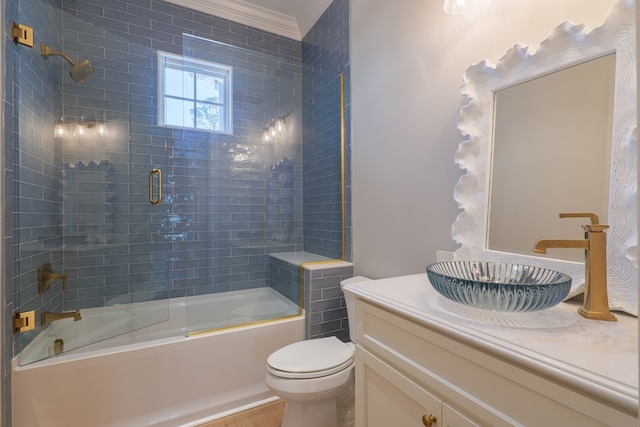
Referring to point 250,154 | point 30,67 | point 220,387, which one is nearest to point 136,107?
point 30,67

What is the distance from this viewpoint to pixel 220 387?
69.4 inches

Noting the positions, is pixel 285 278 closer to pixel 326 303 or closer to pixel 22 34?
pixel 326 303

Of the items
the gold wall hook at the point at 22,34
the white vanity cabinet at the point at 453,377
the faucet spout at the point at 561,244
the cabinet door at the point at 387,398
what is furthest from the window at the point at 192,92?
the faucet spout at the point at 561,244

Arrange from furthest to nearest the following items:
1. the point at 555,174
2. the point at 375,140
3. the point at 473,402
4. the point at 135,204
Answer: the point at 135,204
the point at 375,140
the point at 555,174
the point at 473,402

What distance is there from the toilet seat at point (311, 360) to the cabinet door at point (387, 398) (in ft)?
1.31

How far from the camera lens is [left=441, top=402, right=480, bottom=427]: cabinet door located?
642 millimetres

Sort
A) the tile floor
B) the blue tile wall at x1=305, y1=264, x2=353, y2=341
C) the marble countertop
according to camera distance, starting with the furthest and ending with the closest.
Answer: the blue tile wall at x1=305, y1=264, x2=353, y2=341 < the tile floor < the marble countertop

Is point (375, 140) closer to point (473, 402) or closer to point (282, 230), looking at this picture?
point (282, 230)

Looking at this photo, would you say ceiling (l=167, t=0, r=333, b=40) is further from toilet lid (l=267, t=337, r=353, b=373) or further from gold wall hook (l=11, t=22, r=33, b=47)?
toilet lid (l=267, t=337, r=353, b=373)

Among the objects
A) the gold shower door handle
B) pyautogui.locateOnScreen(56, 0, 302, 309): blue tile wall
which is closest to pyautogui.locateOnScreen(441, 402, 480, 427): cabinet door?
pyautogui.locateOnScreen(56, 0, 302, 309): blue tile wall

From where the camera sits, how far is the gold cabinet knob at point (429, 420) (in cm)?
71

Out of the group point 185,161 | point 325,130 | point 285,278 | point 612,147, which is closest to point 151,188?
point 185,161

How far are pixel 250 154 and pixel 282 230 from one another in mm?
719

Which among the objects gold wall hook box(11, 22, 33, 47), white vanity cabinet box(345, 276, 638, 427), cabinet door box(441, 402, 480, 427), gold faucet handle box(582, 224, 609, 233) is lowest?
cabinet door box(441, 402, 480, 427)
